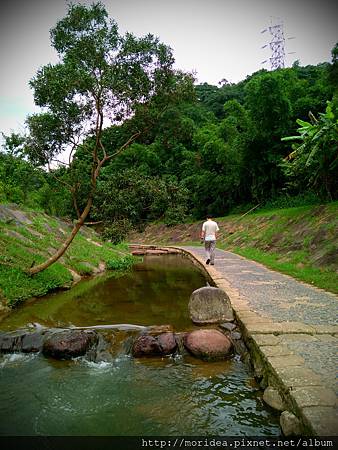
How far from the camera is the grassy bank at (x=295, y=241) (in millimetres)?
10680

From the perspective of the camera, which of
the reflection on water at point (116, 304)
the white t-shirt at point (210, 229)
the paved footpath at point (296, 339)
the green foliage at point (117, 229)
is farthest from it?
the white t-shirt at point (210, 229)

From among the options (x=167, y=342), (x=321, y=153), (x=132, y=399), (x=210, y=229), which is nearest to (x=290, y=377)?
(x=132, y=399)

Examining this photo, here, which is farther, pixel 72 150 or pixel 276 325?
pixel 72 150

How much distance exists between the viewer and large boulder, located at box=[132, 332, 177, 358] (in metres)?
6.11

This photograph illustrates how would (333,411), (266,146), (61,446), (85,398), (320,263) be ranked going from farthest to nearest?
(266,146) < (320,263) < (85,398) < (61,446) < (333,411)

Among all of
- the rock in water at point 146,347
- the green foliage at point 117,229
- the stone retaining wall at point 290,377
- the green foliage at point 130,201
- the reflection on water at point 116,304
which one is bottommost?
the reflection on water at point 116,304

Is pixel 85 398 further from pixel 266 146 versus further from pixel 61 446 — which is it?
pixel 266 146

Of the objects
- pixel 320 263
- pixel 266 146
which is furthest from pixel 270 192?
pixel 320 263

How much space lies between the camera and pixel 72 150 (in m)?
10.3

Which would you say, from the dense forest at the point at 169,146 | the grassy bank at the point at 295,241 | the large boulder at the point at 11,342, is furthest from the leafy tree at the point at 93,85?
the grassy bank at the point at 295,241

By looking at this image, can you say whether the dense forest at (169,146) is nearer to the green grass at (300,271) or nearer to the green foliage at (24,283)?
the green foliage at (24,283)

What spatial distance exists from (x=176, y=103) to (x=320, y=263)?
7.27m

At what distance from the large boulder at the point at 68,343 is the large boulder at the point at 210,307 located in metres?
2.27

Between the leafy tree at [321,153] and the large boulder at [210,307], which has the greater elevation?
the leafy tree at [321,153]
